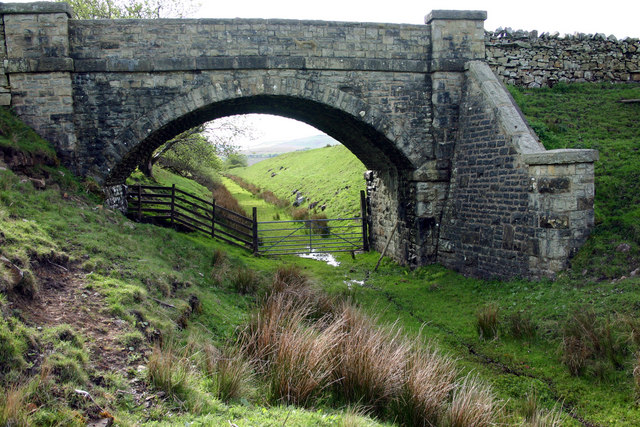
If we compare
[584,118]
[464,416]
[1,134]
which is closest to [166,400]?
[464,416]

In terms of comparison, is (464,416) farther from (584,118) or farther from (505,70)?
(505,70)

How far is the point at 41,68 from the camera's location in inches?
380

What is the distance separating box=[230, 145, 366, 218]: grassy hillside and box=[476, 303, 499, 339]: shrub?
37.4 ft

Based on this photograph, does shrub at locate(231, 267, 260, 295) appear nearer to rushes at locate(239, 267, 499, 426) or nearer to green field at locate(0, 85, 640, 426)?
green field at locate(0, 85, 640, 426)

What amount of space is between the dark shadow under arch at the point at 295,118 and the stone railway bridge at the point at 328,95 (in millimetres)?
102

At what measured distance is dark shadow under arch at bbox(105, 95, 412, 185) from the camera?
10617 mm

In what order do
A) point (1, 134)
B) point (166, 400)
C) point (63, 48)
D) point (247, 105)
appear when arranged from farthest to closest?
point (247, 105) < point (63, 48) < point (1, 134) < point (166, 400)

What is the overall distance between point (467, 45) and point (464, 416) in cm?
955

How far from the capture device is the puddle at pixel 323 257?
13.4 meters

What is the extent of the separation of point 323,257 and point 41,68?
913 centimetres

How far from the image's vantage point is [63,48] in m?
9.66

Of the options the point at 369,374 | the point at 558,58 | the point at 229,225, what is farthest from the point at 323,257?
the point at 369,374

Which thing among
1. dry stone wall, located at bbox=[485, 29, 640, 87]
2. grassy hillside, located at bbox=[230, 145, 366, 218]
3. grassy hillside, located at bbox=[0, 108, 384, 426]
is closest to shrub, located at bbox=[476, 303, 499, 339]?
grassy hillside, located at bbox=[0, 108, 384, 426]

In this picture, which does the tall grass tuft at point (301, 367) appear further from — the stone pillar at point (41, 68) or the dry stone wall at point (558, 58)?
the dry stone wall at point (558, 58)
